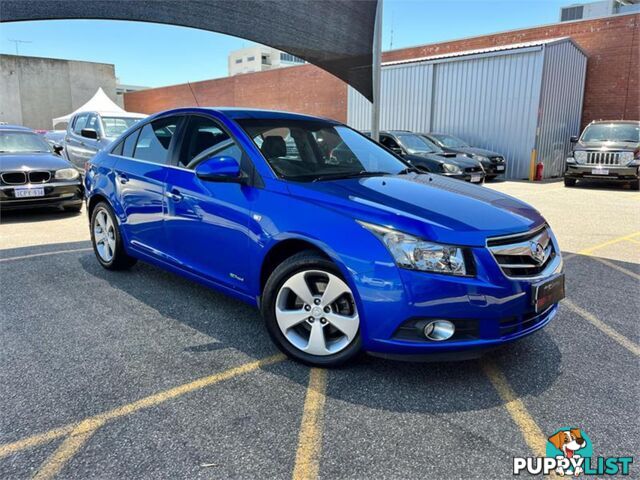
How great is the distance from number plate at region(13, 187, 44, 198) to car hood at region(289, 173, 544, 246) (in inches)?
253

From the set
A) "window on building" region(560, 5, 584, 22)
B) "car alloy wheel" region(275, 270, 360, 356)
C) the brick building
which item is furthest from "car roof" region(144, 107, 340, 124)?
"window on building" region(560, 5, 584, 22)

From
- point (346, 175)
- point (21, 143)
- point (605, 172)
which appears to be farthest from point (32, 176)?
point (605, 172)

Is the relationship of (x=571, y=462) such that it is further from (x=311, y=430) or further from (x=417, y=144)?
(x=417, y=144)

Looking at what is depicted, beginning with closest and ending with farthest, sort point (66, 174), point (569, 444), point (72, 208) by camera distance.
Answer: point (569, 444) < point (66, 174) < point (72, 208)

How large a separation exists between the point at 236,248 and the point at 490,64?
15.9m

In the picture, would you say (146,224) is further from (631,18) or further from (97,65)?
(97,65)

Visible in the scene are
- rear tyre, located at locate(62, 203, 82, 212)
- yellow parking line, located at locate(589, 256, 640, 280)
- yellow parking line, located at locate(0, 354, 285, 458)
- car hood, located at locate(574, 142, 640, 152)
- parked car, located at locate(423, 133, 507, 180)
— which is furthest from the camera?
parked car, located at locate(423, 133, 507, 180)

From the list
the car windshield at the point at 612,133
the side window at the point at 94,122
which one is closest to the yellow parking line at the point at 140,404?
the side window at the point at 94,122

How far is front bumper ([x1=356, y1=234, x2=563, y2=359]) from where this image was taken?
259cm

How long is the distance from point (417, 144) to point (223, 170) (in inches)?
425

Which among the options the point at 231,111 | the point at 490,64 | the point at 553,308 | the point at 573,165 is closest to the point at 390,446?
the point at 553,308

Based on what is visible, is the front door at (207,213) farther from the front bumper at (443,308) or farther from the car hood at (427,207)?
the front bumper at (443,308)

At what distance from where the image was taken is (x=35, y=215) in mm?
8672

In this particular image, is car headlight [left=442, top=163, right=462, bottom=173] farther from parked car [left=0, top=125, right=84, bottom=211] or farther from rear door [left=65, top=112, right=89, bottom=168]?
rear door [left=65, top=112, right=89, bottom=168]
